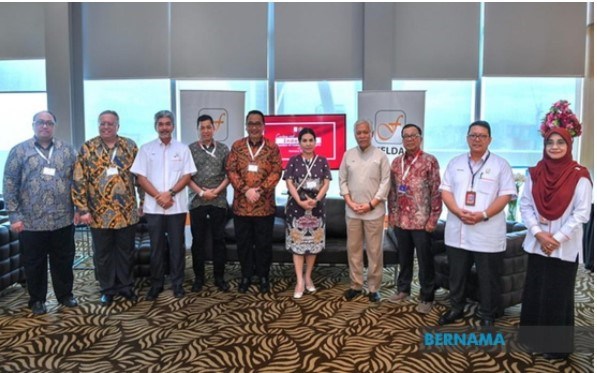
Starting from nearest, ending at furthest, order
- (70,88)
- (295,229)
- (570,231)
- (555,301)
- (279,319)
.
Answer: (570,231)
(555,301)
(279,319)
(295,229)
(70,88)

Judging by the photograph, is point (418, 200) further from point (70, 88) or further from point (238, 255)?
point (70, 88)

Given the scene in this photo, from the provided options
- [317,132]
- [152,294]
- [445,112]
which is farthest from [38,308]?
[445,112]

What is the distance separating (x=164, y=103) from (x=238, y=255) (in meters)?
3.40

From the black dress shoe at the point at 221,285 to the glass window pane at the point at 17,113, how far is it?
4.35 meters

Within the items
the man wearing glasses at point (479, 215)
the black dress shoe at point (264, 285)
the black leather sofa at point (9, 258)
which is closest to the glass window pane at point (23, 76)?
the black leather sofa at point (9, 258)

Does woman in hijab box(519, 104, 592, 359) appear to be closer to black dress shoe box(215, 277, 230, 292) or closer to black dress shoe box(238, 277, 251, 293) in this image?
black dress shoe box(238, 277, 251, 293)

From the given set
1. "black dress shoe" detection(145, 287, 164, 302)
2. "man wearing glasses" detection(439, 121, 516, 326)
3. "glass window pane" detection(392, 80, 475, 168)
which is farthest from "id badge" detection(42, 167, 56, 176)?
"glass window pane" detection(392, 80, 475, 168)

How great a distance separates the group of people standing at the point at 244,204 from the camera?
272 centimetres

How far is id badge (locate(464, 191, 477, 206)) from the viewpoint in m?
2.65

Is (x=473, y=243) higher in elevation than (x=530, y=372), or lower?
higher

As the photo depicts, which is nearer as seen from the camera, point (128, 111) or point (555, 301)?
point (555, 301)

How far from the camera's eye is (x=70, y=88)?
5.70 metres

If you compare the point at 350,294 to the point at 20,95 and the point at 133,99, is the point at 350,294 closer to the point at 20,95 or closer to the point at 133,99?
the point at 133,99

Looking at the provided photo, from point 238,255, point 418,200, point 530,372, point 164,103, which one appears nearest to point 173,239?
point 238,255
